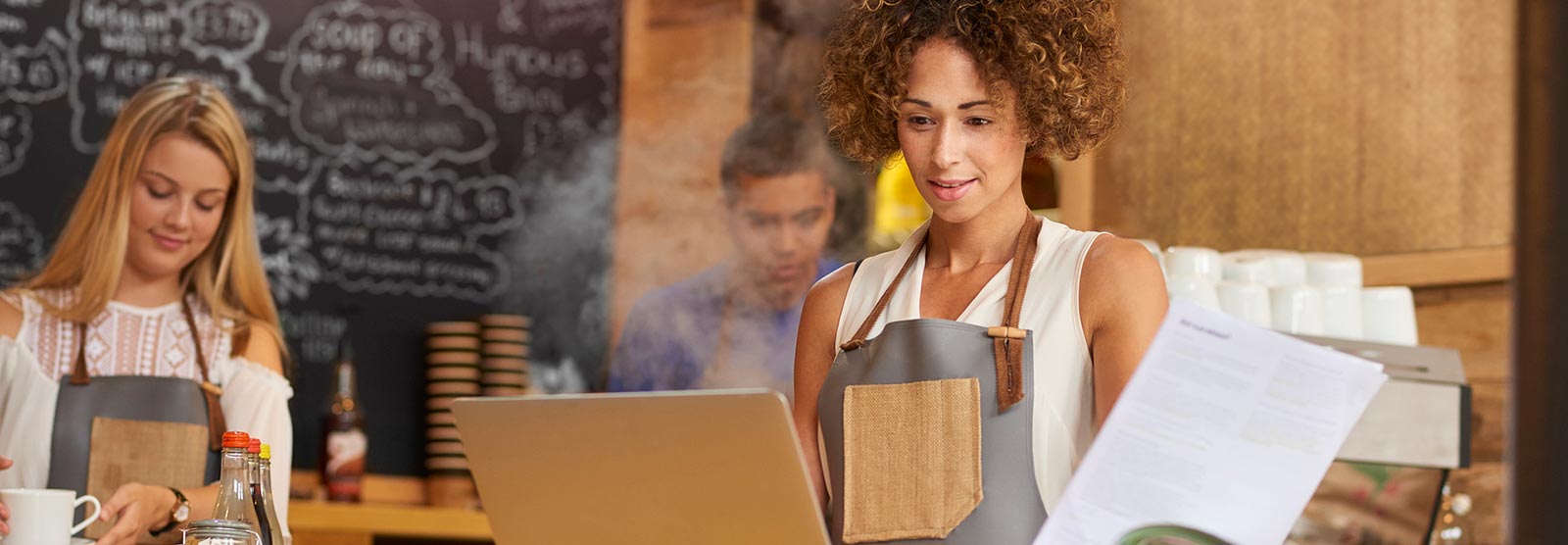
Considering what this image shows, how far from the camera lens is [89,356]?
2383 millimetres

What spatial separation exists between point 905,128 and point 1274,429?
2.08 feet

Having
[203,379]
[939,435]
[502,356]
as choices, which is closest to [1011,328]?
[939,435]

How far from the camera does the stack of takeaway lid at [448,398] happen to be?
12.3 feet

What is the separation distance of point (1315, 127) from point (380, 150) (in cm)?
230

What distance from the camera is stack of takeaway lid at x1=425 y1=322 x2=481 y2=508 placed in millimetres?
3752

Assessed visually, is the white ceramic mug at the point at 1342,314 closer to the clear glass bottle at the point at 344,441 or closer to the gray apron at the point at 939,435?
the gray apron at the point at 939,435

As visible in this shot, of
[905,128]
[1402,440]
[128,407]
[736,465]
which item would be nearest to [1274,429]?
[736,465]

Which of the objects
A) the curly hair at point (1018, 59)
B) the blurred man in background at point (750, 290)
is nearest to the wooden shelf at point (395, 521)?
the blurred man in background at point (750, 290)

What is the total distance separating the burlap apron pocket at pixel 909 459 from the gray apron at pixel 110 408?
51.8 inches

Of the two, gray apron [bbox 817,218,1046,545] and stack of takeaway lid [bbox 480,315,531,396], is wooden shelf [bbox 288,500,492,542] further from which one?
gray apron [bbox 817,218,1046,545]

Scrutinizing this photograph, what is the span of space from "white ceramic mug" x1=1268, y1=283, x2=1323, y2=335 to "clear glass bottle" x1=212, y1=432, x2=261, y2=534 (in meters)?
1.52

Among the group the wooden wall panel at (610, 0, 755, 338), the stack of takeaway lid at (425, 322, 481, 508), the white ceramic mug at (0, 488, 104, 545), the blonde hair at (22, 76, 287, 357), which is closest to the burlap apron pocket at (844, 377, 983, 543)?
the white ceramic mug at (0, 488, 104, 545)

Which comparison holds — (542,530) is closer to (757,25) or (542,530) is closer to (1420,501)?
(1420,501)

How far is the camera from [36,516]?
1.49 meters
